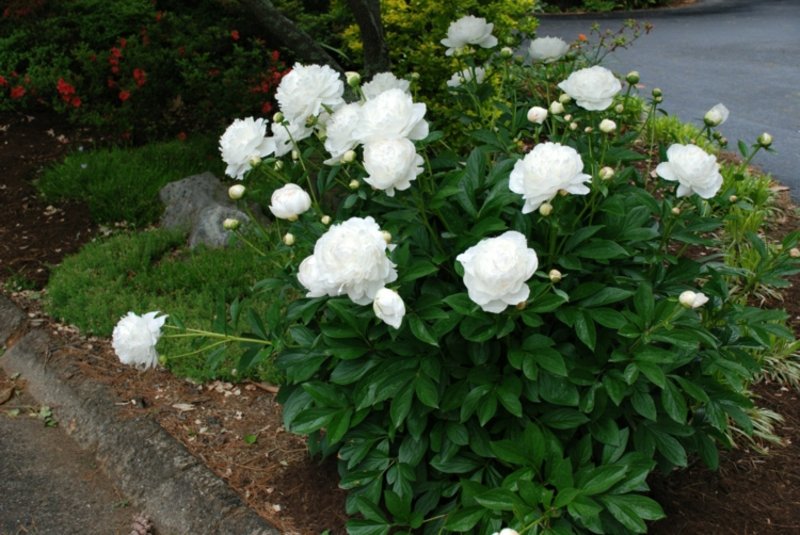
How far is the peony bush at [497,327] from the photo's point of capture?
1.99 m

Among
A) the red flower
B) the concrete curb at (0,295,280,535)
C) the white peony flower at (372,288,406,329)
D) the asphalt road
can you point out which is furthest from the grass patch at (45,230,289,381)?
the asphalt road

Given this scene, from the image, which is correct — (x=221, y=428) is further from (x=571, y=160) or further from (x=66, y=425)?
(x=571, y=160)

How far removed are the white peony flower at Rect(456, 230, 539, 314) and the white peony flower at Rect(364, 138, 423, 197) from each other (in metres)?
0.31

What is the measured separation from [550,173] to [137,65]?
5043mm

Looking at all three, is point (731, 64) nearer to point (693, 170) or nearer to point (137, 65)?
point (137, 65)

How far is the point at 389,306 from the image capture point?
6.10 feet

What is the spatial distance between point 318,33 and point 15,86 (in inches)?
94.1

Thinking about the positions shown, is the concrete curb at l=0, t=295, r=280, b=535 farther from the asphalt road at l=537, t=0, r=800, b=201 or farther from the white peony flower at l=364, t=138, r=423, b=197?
the asphalt road at l=537, t=0, r=800, b=201

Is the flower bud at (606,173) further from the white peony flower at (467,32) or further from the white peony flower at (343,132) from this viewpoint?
the white peony flower at (467,32)

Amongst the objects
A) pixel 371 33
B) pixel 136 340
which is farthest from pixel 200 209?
pixel 136 340

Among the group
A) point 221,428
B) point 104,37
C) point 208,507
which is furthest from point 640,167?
point 104,37

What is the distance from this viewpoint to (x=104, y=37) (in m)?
6.52

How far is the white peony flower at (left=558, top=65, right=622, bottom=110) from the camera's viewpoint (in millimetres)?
2342

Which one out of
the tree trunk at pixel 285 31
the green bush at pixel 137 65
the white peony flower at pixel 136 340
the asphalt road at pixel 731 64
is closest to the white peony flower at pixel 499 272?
the white peony flower at pixel 136 340
